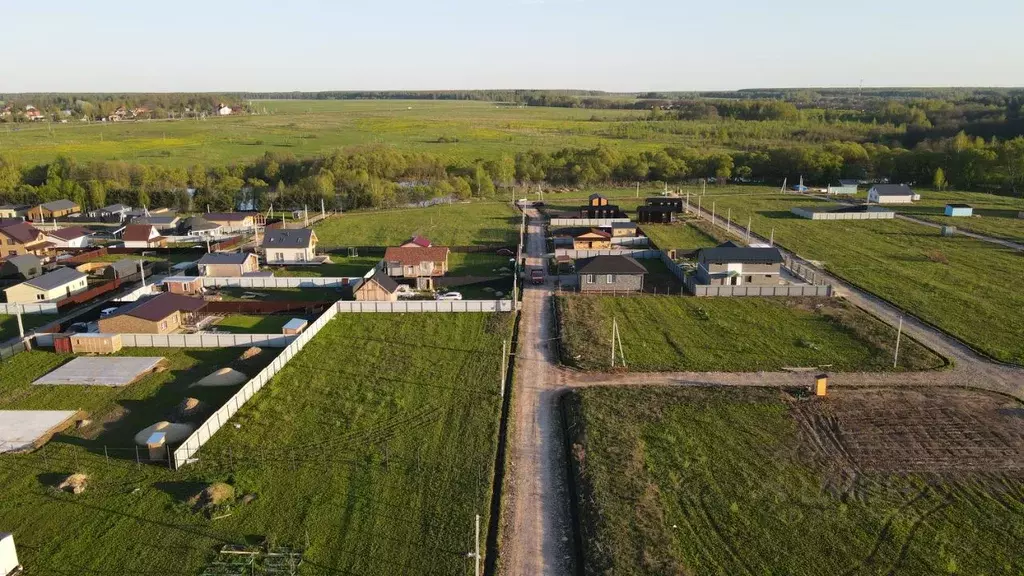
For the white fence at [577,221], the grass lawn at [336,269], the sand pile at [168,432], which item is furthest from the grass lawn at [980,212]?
the sand pile at [168,432]

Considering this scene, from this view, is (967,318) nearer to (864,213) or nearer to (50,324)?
(864,213)

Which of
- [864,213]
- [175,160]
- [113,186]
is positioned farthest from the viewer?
[175,160]

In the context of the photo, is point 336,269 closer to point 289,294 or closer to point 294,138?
point 289,294

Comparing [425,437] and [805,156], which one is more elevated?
[805,156]

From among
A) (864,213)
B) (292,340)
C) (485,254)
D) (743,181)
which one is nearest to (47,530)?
(292,340)

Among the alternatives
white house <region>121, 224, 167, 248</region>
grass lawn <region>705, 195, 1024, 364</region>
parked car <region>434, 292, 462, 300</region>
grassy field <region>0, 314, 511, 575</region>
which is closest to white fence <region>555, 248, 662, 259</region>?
grass lawn <region>705, 195, 1024, 364</region>

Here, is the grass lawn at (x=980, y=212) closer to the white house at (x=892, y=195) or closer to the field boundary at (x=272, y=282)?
the white house at (x=892, y=195)
